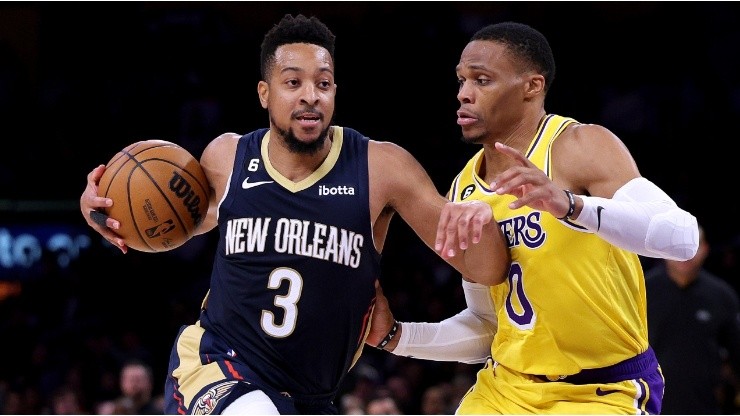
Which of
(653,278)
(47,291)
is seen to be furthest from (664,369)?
(47,291)

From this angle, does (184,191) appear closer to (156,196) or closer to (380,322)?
(156,196)

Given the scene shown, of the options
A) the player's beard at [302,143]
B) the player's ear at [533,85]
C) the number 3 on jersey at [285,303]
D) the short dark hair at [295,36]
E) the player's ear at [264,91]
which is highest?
the short dark hair at [295,36]

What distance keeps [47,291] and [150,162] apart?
607cm

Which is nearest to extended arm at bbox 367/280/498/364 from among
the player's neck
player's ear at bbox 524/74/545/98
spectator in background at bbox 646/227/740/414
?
the player's neck

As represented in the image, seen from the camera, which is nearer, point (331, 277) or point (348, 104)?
point (331, 277)

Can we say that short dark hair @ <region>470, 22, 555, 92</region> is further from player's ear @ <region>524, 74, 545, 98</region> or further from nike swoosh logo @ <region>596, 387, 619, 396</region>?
nike swoosh logo @ <region>596, 387, 619, 396</region>

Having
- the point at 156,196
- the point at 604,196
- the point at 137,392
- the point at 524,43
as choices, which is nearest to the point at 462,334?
the point at 604,196

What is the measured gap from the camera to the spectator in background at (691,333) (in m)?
6.03

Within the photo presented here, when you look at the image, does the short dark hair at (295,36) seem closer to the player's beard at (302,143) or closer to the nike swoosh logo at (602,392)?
the player's beard at (302,143)

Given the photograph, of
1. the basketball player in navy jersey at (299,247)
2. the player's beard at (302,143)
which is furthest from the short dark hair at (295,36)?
the player's beard at (302,143)

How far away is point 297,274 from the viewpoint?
344 centimetres

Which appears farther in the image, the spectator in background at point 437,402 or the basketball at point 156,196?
the spectator in background at point 437,402

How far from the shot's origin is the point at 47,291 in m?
9.34

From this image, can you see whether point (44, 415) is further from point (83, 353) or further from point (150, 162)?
point (150, 162)
